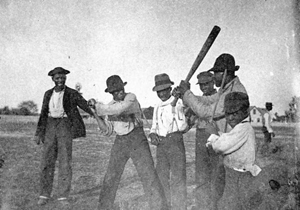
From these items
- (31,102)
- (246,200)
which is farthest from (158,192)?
(31,102)

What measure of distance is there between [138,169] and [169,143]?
0.40 meters

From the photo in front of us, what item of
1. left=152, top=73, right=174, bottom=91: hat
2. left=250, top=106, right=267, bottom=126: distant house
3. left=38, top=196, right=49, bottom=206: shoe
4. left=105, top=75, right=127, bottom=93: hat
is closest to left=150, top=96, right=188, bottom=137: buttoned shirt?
left=152, top=73, right=174, bottom=91: hat

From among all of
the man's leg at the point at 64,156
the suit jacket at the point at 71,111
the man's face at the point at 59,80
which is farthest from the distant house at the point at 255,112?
the man's face at the point at 59,80

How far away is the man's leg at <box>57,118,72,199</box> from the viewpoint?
3213 mm

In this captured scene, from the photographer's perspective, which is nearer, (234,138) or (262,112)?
(234,138)

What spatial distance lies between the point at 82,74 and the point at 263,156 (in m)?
3.24

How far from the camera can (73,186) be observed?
3549mm

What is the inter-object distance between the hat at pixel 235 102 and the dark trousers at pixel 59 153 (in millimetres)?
1773

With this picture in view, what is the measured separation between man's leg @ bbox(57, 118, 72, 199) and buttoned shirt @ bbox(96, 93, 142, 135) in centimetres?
50

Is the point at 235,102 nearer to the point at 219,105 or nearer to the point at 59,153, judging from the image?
the point at 219,105

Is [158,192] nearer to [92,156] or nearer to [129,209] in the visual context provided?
[129,209]

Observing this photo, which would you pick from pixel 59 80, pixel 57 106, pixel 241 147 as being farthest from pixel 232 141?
pixel 59 80

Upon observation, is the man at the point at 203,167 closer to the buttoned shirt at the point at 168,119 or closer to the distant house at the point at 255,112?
the buttoned shirt at the point at 168,119

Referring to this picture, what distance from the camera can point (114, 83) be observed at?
3203mm
